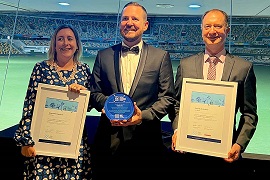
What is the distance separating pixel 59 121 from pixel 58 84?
0.78 feet

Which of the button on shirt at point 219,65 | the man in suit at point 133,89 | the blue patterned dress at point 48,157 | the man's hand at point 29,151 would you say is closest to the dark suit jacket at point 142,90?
the man in suit at point 133,89

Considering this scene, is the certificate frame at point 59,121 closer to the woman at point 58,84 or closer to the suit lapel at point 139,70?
the woman at point 58,84

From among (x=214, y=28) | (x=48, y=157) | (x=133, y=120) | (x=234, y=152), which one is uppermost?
(x=214, y=28)

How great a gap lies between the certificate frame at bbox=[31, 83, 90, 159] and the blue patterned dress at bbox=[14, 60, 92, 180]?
0.05m

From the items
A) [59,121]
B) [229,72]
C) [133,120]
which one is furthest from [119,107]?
[229,72]

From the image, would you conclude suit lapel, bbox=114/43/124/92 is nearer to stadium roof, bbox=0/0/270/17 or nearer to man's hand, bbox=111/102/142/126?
man's hand, bbox=111/102/142/126

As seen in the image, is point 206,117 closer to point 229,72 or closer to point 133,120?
point 229,72

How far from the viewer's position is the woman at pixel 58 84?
6.66 ft

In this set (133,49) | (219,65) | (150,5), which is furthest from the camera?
(150,5)

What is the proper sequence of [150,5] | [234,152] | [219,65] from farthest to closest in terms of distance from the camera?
[150,5]
[219,65]
[234,152]

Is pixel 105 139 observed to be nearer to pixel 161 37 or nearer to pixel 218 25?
pixel 218 25

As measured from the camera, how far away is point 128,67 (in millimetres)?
2102

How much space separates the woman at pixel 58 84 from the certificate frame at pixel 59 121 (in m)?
0.05

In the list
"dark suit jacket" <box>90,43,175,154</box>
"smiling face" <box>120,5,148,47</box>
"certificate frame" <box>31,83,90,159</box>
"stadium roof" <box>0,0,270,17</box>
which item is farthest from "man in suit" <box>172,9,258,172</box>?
"stadium roof" <box>0,0,270,17</box>
